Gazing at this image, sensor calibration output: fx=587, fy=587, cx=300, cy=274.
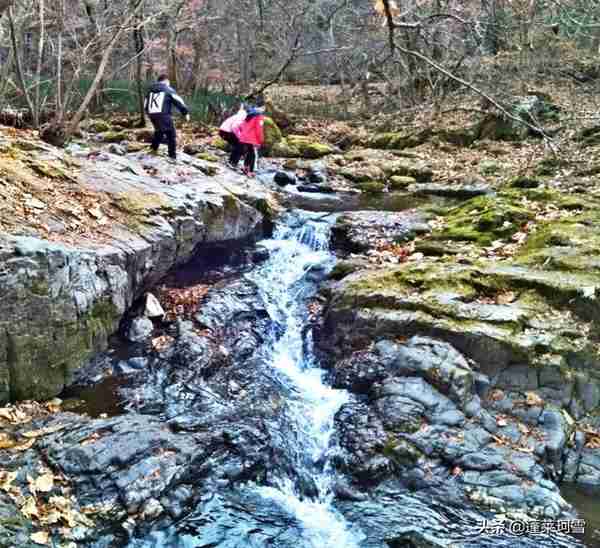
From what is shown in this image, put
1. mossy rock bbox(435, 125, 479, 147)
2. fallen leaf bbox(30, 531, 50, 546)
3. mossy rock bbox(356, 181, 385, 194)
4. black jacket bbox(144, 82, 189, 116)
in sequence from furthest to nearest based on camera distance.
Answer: mossy rock bbox(435, 125, 479, 147) < mossy rock bbox(356, 181, 385, 194) < black jacket bbox(144, 82, 189, 116) < fallen leaf bbox(30, 531, 50, 546)

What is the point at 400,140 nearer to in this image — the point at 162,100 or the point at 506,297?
the point at 162,100

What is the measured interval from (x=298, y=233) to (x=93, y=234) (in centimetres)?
432

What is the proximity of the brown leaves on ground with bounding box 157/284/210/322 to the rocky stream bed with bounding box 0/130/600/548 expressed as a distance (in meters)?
0.07

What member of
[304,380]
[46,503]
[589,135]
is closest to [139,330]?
[304,380]

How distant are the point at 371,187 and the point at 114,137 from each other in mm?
6794

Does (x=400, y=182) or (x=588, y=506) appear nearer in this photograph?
(x=588, y=506)

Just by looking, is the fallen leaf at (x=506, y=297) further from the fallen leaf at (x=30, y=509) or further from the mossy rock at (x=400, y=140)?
the mossy rock at (x=400, y=140)

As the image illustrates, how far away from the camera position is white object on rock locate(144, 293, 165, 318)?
7281mm

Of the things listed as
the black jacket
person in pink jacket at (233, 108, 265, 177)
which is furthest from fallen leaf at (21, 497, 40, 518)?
person in pink jacket at (233, 108, 265, 177)

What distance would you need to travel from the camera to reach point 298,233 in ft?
34.0

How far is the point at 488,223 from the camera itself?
30.8ft

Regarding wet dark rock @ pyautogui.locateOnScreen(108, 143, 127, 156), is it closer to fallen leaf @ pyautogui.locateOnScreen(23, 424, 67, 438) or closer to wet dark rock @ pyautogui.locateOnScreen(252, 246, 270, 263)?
wet dark rock @ pyautogui.locateOnScreen(252, 246, 270, 263)

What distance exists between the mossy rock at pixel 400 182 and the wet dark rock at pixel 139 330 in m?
8.84

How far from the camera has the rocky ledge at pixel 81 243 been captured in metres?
5.40
